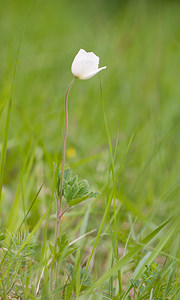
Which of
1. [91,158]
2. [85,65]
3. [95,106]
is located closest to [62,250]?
[85,65]

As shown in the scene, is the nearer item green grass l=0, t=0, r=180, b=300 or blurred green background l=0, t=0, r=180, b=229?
green grass l=0, t=0, r=180, b=300

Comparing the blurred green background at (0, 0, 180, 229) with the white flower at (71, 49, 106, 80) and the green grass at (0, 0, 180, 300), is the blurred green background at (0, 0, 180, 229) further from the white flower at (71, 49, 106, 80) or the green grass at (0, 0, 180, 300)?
the white flower at (71, 49, 106, 80)

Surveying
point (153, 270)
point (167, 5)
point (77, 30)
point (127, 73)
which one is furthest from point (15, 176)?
point (167, 5)

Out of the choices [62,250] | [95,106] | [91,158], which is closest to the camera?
[62,250]

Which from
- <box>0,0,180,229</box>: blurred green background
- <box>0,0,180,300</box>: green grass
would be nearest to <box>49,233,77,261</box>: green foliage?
<box>0,0,180,300</box>: green grass

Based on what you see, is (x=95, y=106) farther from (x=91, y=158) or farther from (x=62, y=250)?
(x=62, y=250)

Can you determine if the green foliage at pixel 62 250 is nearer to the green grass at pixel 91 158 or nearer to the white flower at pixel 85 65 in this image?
the green grass at pixel 91 158

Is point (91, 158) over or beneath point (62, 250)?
over
